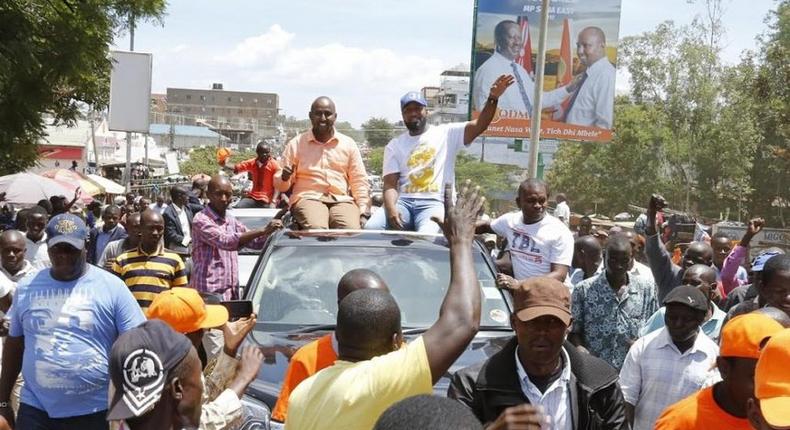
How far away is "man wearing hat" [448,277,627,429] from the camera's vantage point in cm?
305

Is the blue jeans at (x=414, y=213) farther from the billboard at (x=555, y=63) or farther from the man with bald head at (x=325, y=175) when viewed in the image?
the billboard at (x=555, y=63)

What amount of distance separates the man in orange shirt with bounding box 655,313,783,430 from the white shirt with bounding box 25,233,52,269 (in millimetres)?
6525

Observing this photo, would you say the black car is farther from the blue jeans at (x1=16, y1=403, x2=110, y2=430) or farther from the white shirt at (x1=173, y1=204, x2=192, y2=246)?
the white shirt at (x1=173, y1=204, x2=192, y2=246)

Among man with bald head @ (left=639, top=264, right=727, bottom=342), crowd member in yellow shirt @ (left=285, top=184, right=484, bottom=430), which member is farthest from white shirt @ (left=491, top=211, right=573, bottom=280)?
crowd member in yellow shirt @ (left=285, top=184, right=484, bottom=430)

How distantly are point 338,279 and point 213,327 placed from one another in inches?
70.4

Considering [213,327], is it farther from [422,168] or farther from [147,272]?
[422,168]

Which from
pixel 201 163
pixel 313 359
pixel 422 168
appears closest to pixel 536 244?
pixel 422 168

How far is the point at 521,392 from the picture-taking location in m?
3.05

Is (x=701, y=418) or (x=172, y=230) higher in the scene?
(x=701, y=418)

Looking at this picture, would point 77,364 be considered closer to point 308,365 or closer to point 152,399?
point 308,365

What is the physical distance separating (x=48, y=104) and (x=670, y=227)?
11717mm

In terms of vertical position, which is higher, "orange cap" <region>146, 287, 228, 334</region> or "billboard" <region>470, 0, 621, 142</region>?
"billboard" <region>470, 0, 621, 142</region>

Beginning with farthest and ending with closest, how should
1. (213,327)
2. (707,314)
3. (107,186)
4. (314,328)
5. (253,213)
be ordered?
1. (107,186)
2. (253,213)
3. (314,328)
4. (707,314)
5. (213,327)

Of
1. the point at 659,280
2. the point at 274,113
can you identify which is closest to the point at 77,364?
the point at 659,280
